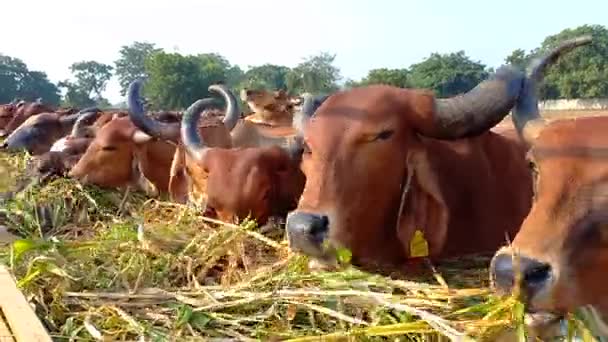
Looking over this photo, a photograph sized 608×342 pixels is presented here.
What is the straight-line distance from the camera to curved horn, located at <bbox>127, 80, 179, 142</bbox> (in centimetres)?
841

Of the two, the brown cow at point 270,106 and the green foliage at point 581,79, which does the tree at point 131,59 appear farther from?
the brown cow at point 270,106

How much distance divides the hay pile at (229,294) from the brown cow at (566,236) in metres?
0.12

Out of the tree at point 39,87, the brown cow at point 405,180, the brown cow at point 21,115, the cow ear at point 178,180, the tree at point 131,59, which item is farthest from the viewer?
the tree at point 131,59

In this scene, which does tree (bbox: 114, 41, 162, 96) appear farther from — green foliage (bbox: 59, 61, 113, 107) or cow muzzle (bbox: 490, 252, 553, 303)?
cow muzzle (bbox: 490, 252, 553, 303)

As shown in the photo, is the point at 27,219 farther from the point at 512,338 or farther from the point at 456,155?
the point at 512,338

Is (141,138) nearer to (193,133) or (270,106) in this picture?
(193,133)

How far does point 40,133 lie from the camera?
14.4 m

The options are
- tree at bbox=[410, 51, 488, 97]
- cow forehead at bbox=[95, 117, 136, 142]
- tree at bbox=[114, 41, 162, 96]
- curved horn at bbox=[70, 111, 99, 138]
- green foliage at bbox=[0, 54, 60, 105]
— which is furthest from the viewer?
tree at bbox=[114, 41, 162, 96]

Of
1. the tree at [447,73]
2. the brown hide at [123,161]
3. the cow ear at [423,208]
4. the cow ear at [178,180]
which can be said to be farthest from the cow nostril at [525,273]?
the tree at [447,73]

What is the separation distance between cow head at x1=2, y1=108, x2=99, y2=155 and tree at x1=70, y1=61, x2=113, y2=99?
78.9m

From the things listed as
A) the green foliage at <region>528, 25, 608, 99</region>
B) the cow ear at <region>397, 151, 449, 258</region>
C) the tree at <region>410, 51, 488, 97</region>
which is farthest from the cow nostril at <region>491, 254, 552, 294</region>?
the tree at <region>410, 51, 488, 97</region>

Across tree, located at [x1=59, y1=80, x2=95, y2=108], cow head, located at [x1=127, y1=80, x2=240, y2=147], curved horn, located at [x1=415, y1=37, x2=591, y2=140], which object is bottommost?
tree, located at [x1=59, y1=80, x2=95, y2=108]

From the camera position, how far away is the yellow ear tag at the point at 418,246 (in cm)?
433

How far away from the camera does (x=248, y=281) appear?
4102 mm
